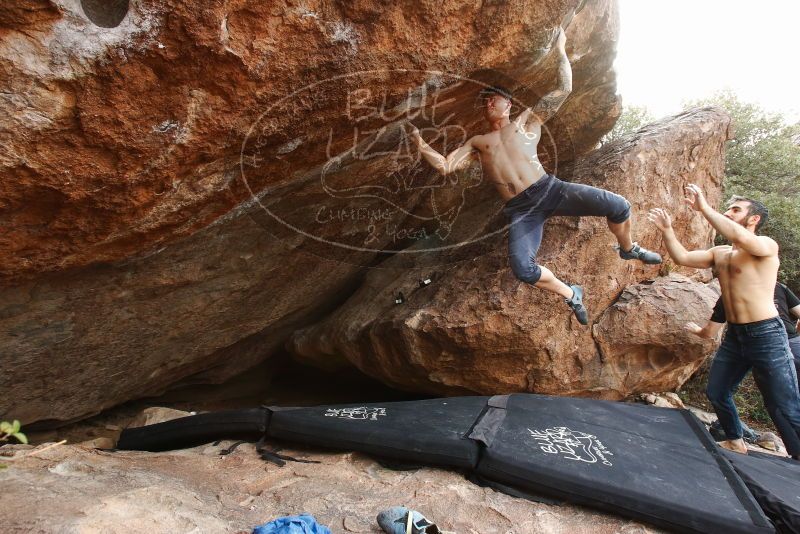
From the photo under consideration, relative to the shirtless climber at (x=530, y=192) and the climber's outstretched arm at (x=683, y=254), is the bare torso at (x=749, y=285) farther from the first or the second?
the shirtless climber at (x=530, y=192)

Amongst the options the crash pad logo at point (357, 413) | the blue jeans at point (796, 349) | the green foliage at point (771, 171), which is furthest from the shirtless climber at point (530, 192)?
the green foliage at point (771, 171)

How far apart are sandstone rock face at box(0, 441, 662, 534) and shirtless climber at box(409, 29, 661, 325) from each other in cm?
187

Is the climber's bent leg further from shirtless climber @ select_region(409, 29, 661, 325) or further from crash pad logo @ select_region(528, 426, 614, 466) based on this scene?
crash pad logo @ select_region(528, 426, 614, 466)

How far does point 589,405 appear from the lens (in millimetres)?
3936

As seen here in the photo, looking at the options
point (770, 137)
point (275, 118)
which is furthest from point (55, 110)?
point (770, 137)

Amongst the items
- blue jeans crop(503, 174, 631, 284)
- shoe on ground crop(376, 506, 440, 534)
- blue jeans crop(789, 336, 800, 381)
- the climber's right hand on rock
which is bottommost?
shoe on ground crop(376, 506, 440, 534)

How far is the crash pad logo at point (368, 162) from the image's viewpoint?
2.99m

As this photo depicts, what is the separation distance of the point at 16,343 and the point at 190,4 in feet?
9.31

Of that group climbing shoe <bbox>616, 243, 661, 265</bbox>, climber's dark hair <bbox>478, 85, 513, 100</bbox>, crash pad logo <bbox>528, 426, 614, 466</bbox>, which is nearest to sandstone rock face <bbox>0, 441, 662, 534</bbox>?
crash pad logo <bbox>528, 426, 614, 466</bbox>

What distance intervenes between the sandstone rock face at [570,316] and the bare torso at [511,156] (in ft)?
3.11

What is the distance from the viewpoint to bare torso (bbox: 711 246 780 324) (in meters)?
3.73

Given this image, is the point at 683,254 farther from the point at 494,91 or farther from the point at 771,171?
the point at 771,171

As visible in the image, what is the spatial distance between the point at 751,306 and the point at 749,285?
0.55 ft

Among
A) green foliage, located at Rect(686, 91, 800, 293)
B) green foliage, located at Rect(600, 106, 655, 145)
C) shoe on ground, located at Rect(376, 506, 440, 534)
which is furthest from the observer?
green foliage, located at Rect(600, 106, 655, 145)
